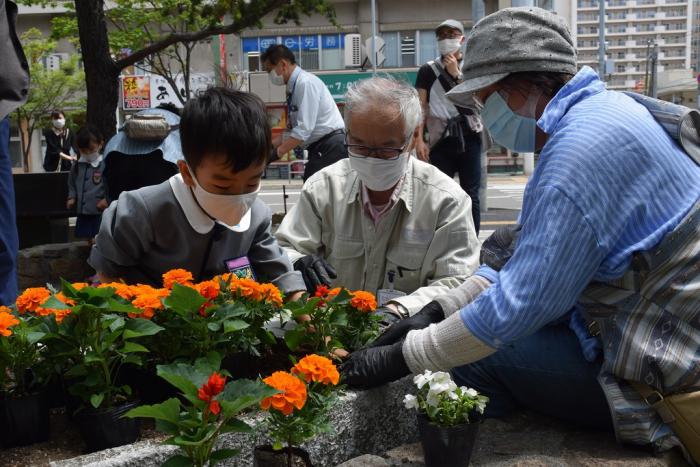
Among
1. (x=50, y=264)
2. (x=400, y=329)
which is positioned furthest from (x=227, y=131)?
(x=50, y=264)

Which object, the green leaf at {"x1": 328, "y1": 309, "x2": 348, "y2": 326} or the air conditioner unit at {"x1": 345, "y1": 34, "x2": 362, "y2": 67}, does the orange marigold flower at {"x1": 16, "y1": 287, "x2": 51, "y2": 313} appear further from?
the air conditioner unit at {"x1": 345, "y1": 34, "x2": 362, "y2": 67}

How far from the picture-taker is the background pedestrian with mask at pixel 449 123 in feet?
19.3

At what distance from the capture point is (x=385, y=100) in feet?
9.50

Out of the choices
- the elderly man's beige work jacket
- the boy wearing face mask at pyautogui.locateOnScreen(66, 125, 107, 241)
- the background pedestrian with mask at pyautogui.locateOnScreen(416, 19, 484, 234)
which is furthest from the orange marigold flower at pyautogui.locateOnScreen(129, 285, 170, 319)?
the boy wearing face mask at pyautogui.locateOnScreen(66, 125, 107, 241)

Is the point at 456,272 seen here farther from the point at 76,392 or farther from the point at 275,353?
the point at 76,392

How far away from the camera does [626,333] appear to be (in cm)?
206

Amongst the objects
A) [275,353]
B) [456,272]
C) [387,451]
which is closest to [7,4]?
[275,353]

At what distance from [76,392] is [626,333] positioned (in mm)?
1422

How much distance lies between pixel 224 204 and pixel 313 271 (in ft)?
1.73

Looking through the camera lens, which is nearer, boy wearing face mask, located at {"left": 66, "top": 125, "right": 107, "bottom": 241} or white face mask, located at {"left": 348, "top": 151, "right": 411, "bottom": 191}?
white face mask, located at {"left": 348, "top": 151, "right": 411, "bottom": 191}

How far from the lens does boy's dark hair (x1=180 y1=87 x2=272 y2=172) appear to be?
8.22 ft

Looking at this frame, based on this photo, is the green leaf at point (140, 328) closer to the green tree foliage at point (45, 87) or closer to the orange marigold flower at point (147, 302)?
the orange marigold flower at point (147, 302)

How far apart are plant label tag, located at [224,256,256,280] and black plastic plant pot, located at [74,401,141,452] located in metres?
0.87

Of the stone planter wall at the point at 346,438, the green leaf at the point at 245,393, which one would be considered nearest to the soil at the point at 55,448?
the stone planter wall at the point at 346,438
